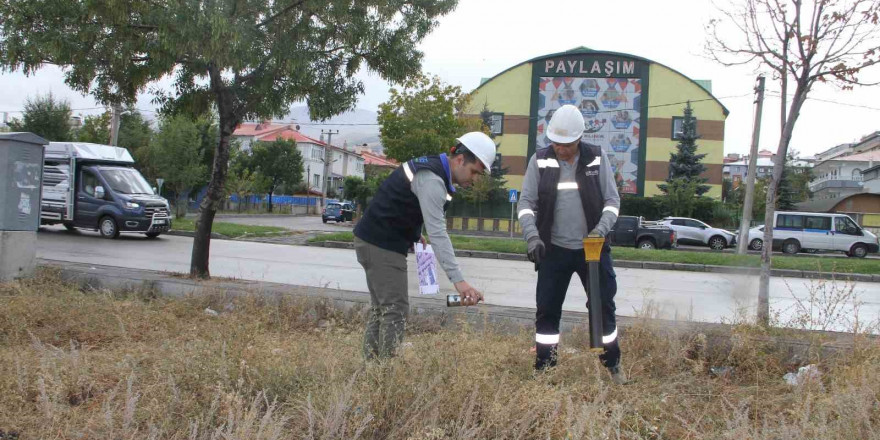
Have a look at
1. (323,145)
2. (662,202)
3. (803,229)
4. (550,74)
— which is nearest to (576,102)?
(550,74)

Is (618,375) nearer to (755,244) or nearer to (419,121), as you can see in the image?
(419,121)

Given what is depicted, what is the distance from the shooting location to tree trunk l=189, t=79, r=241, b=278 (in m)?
7.91

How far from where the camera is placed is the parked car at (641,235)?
2648 centimetres

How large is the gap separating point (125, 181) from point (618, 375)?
16.6m

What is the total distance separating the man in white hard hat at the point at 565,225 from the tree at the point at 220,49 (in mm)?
4315

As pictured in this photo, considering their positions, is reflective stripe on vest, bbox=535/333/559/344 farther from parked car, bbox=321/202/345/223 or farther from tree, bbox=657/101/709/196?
tree, bbox=657/101/709/196

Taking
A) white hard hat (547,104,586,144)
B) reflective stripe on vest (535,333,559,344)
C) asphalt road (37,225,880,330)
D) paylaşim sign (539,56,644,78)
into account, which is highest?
paylaşim sign (539,56,644,78)

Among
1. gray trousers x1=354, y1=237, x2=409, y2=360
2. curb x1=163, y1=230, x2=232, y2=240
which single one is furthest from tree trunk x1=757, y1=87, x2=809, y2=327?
curb x1=163, y1=230, x2=232, y2=240

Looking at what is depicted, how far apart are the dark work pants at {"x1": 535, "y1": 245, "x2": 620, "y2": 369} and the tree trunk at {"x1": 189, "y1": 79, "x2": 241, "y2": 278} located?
195 inches

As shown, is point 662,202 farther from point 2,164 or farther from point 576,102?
point 2,164

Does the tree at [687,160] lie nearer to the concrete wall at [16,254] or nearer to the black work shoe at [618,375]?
the concrete wall at [16,254]

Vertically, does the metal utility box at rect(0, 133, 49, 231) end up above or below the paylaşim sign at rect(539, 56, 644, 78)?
below

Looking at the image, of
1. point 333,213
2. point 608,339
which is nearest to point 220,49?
point 608,339

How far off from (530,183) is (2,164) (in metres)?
5.79
